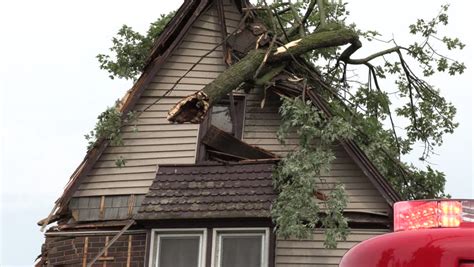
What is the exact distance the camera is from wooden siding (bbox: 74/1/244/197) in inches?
451

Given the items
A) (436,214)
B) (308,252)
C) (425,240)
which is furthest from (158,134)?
(425,240)

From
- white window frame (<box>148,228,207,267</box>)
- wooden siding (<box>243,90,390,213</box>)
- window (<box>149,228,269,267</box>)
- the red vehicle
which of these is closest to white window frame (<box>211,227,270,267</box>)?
window (<box>149,228,269,267</box>)

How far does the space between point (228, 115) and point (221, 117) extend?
114mm

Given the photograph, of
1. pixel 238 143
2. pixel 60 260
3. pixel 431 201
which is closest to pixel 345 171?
pixel 238 143

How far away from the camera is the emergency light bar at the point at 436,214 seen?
3410 millimetres

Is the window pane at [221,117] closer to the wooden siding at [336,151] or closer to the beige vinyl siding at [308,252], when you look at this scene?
the wooden siding at [336,151]

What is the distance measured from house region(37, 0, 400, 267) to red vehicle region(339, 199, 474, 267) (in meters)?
6.75

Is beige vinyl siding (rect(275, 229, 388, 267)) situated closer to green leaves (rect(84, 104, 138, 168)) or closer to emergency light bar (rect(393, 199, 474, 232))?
green leaves (rect(84, 104, 138, 168))

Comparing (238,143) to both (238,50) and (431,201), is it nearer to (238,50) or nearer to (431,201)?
(238,50)

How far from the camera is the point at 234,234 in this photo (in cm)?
1059

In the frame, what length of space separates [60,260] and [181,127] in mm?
2515

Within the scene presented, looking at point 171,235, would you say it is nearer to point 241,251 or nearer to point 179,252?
point 179,252

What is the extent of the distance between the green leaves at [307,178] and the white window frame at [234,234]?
0.39 m

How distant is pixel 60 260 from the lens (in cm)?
1141
